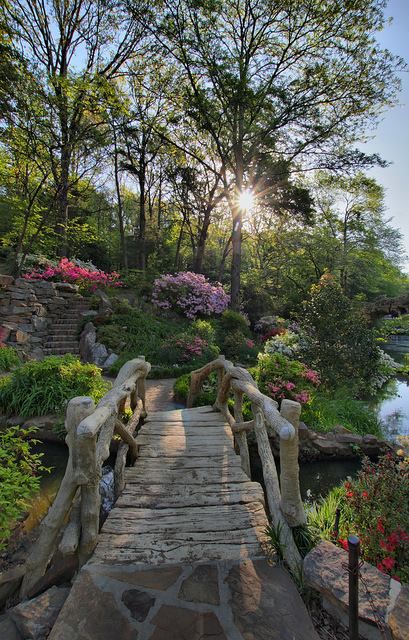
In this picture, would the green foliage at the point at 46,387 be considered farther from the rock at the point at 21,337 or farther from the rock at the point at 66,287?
the rock at the point at 66,287

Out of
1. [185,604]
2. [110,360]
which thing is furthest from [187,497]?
[110,360]

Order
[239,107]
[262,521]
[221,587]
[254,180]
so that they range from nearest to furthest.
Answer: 1. [221,587]
2. [262,521]
3. [239,107]
4. [254,180]

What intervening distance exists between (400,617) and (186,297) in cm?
1167

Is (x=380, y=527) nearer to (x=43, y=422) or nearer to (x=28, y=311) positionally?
(x=43, y=422)

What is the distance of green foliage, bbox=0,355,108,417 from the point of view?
17.5ft

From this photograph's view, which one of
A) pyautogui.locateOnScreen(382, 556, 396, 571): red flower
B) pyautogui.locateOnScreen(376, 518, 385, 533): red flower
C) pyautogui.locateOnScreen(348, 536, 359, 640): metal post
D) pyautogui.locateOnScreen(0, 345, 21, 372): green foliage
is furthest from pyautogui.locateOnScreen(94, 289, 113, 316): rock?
pyautogui.locateOnScreen(348, 536, 359, 640): metal post

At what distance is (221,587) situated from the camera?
5.97 ft

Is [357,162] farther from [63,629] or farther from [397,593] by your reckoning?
[63,629]

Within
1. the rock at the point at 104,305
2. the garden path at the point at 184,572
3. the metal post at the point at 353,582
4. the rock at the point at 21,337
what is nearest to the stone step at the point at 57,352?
the rock at the point at 21,337

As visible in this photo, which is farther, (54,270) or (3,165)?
(54,270)

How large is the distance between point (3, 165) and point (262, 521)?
1271cm

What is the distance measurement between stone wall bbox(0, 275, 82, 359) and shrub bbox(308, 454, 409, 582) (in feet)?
26.7

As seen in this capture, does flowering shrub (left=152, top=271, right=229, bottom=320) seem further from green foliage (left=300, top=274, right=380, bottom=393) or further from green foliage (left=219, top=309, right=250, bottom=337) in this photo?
green foliage (left=300, top=274, right=380, bottom=393)

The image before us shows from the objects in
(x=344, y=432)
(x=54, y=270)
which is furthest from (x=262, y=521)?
(x=54, y=270)
